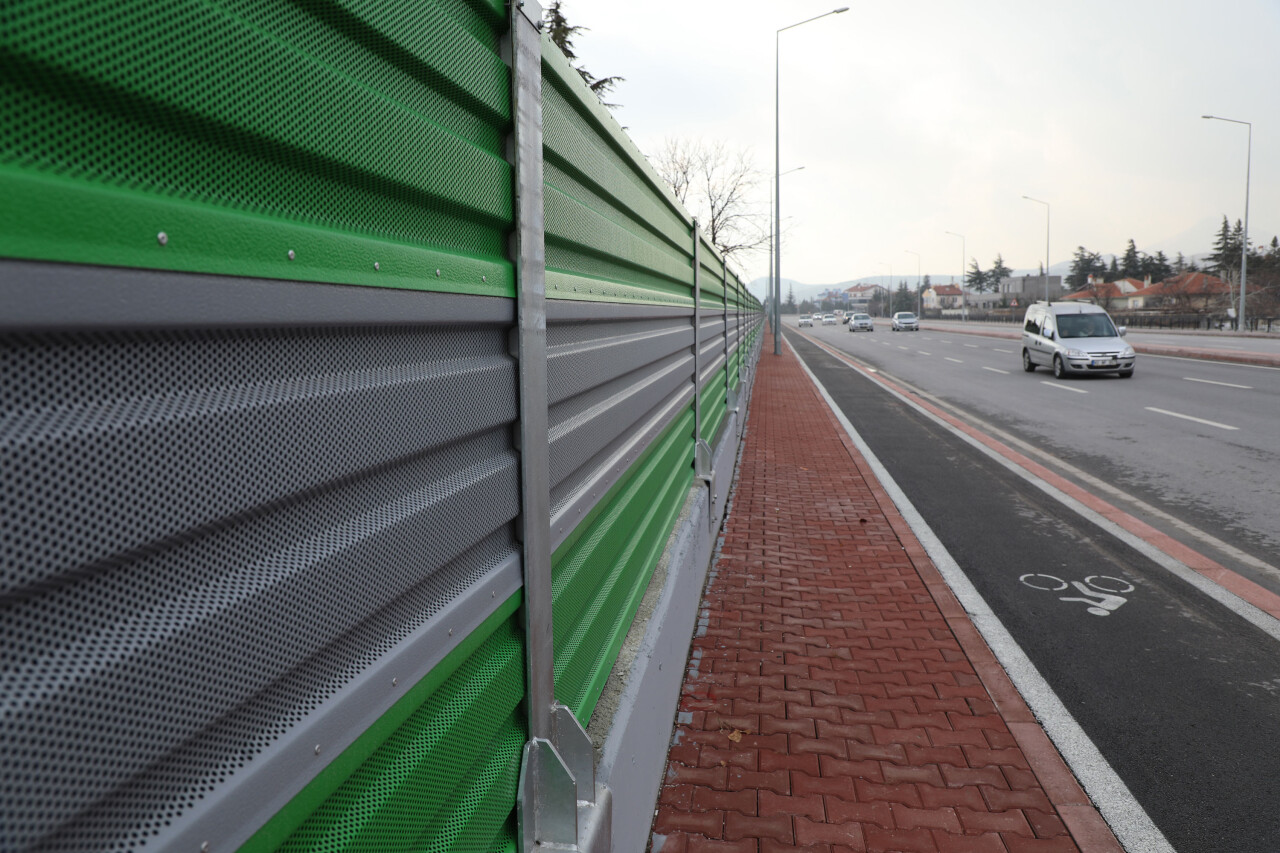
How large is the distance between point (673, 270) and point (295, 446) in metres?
3.81

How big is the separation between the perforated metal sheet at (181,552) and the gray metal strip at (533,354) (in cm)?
48

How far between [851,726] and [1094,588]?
9.72 ft

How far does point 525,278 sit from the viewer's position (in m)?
1.82

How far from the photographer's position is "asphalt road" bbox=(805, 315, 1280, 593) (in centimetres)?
747

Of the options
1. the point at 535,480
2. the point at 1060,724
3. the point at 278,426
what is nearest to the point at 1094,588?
the point at 1060,724

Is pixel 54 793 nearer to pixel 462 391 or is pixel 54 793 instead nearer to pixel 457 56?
pixel 462 391

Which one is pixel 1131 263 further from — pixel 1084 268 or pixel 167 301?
pixel 167 301

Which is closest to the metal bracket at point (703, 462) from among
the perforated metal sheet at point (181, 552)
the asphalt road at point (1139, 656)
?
the asphalt road at point (1139, 656)

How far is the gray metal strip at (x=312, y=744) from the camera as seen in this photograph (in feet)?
2.99

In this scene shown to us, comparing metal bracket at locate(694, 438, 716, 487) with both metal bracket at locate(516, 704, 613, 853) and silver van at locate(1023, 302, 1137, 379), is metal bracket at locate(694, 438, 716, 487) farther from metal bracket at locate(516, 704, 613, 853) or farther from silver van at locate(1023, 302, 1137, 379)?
silver van at locate(1023, 302, 1137, 379)

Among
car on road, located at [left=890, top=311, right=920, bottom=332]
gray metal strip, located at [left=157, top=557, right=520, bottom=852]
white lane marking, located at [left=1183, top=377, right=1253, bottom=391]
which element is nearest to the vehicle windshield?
white lane marking, located at [left=1183, top=377, right=1253, bottom=391]

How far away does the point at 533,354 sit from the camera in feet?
6.14

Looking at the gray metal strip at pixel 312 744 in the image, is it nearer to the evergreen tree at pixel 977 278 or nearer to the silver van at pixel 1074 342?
the silver van at pixel 1074 342

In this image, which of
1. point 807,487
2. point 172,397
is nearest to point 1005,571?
point 807,487
